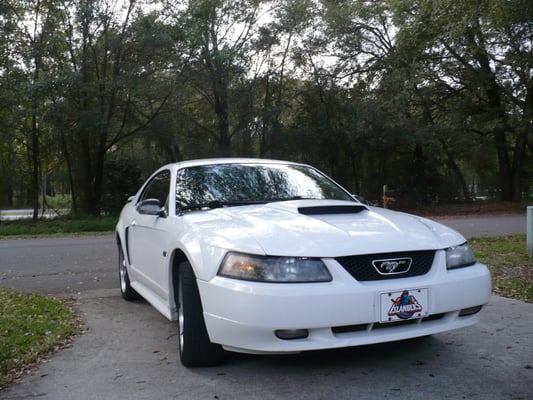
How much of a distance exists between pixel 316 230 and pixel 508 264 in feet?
19.2

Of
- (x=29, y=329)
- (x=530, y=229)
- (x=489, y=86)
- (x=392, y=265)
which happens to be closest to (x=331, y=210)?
(x=392, y=265)

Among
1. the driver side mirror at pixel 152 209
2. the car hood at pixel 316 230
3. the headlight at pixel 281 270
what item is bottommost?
the headlight at pixel 281 270

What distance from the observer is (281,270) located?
3266 millimetres

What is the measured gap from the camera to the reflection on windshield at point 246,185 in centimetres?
464

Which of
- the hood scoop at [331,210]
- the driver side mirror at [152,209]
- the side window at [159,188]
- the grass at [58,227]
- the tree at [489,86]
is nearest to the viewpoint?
the hood scoop at [331,210]

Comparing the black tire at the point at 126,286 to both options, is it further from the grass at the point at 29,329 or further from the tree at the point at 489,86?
the tree at the point at 489,86

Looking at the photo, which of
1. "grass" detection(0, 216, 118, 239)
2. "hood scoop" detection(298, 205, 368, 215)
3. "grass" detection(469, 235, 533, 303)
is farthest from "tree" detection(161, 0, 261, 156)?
"hood scoop" detection(298, 205, 368, 215)

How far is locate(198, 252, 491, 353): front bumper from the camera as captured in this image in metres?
3.15

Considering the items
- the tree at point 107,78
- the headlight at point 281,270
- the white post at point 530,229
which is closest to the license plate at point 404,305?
the headlight at point 281,270

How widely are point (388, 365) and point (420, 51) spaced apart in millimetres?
20473

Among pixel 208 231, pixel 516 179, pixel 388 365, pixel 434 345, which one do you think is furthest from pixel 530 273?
pixel 516 179

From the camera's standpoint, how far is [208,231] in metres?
3.75

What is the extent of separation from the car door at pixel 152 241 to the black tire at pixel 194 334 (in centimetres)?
62

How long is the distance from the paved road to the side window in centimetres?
119
